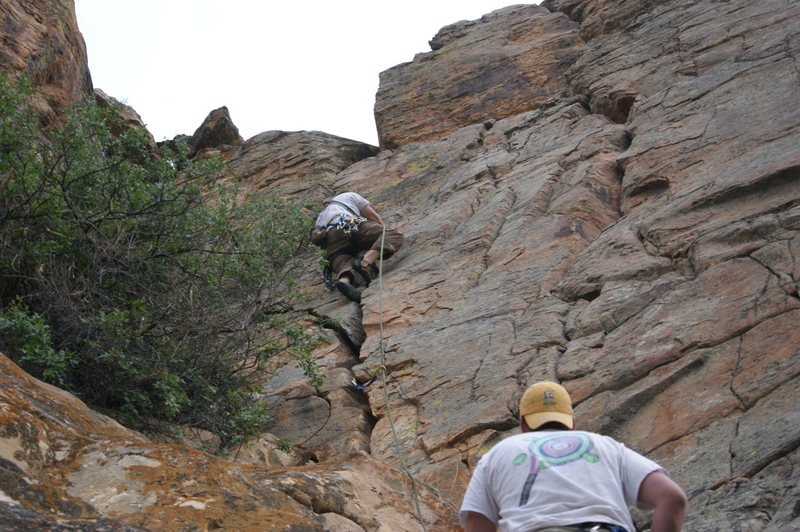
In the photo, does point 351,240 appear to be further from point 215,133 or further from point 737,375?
point 215,133

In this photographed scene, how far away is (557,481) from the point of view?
3746mm

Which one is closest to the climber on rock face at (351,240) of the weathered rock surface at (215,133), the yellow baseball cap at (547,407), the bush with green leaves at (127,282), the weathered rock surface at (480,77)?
the bush with green leaves at (127,282)

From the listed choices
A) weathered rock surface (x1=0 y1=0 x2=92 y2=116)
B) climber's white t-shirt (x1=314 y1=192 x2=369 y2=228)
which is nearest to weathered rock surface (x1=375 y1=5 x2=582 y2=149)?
climber's white t-shirt (x1=314 y1=192 x2=369 y2=228)

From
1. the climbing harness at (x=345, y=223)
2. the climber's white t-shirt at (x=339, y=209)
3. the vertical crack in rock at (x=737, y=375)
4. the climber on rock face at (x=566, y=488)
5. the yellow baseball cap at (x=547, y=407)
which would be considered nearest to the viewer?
the climber on rock face at (x=566, y=488)

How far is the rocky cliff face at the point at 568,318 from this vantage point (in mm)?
5219

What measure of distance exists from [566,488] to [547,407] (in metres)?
0.61

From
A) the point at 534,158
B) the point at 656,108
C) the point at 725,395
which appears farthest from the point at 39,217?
the point at 656,108

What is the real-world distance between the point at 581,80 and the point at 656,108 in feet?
9.04

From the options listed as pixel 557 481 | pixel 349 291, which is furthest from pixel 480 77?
pixel 557 481

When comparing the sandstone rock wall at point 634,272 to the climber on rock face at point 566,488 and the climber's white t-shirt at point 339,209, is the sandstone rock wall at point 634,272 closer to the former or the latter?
the climber's white t-shirt at point 339,209

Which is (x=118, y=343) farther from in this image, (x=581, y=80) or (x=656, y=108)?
(x=581, y=80)

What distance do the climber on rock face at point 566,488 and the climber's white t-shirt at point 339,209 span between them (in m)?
8.95

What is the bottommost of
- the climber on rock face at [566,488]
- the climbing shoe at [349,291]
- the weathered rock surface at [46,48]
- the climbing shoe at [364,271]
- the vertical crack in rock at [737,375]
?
the vertical crack in rock at [737,375]

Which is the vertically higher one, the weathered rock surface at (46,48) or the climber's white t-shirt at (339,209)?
the weathered rock surface at (46,48)
